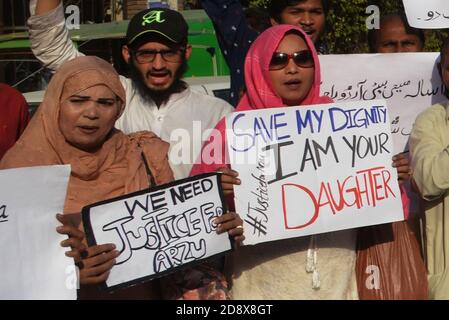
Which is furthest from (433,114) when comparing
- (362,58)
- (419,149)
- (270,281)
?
(270,281)

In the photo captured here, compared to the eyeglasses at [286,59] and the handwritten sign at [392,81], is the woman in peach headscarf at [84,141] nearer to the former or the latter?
the eyeglasses at [286,59]

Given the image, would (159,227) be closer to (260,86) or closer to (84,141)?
(84,141)

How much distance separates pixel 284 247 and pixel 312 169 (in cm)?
35

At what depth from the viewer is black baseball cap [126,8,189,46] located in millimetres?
3703

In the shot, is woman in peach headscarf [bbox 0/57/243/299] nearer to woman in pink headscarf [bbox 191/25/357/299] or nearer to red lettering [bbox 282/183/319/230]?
woman in pink headscarf [bbox 191/25/357/299]

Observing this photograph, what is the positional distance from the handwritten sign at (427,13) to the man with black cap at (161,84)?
3.92ft

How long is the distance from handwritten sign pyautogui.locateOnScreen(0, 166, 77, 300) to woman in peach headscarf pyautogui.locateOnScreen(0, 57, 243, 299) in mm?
139

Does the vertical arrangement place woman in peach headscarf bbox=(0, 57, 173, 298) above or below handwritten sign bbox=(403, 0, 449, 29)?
below

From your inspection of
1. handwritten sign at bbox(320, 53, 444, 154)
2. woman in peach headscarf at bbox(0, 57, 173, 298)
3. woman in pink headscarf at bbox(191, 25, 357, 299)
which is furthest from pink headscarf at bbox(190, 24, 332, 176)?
handwritten sign at bbox(320, 53, 444, 154)

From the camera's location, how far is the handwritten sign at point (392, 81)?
427 cm

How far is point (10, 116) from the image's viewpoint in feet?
12.2

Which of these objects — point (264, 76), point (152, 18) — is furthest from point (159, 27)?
point (264, 76)

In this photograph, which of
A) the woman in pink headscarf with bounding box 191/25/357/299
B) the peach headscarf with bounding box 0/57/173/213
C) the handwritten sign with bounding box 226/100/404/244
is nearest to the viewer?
the peach headscarf with bounding box 0/57/173/213

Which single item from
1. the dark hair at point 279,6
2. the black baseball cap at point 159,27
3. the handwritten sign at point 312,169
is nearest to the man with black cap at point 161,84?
the black baseball cap at point 159,27
